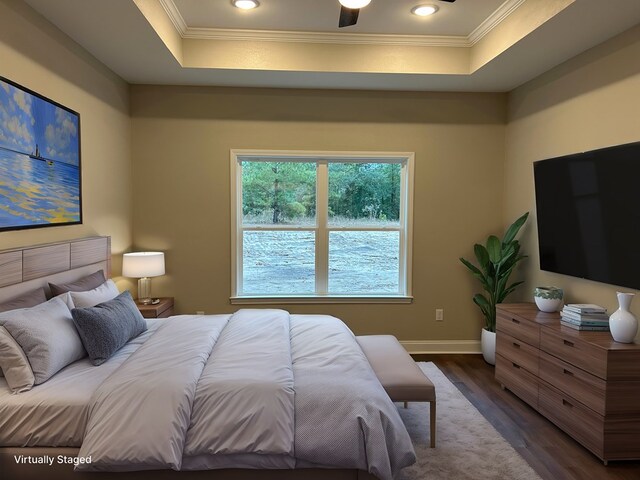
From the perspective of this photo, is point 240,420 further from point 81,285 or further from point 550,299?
point 550,299

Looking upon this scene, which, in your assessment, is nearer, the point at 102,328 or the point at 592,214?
the point at 102,328

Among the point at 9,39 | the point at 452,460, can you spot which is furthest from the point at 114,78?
the point at 452,460

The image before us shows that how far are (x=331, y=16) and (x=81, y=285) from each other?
9.09 feet

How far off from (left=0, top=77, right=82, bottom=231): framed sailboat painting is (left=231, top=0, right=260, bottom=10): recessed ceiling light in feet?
4.79

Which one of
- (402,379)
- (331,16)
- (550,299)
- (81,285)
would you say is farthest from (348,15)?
(550,299)

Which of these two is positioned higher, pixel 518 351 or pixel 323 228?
pixel 323 228

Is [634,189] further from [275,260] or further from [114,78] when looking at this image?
[114,78]

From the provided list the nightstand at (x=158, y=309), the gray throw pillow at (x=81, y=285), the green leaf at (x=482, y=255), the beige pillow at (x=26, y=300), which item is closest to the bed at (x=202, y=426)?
the beige pillow at (x=26, y=300)

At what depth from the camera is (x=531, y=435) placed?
287 centimetres

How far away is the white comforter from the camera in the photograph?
71.5 inches

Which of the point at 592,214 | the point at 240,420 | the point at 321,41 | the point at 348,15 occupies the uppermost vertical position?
the point at 321,41

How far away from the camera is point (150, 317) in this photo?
12.2 feet

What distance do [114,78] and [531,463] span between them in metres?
4.46

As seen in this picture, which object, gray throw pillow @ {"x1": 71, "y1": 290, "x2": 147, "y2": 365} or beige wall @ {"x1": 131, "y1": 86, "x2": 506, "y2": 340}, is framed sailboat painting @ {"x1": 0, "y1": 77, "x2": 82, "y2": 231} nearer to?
gray throw pillow @ {"x1": 71, "y1": 290, "x2": 147, "y2": 365}
